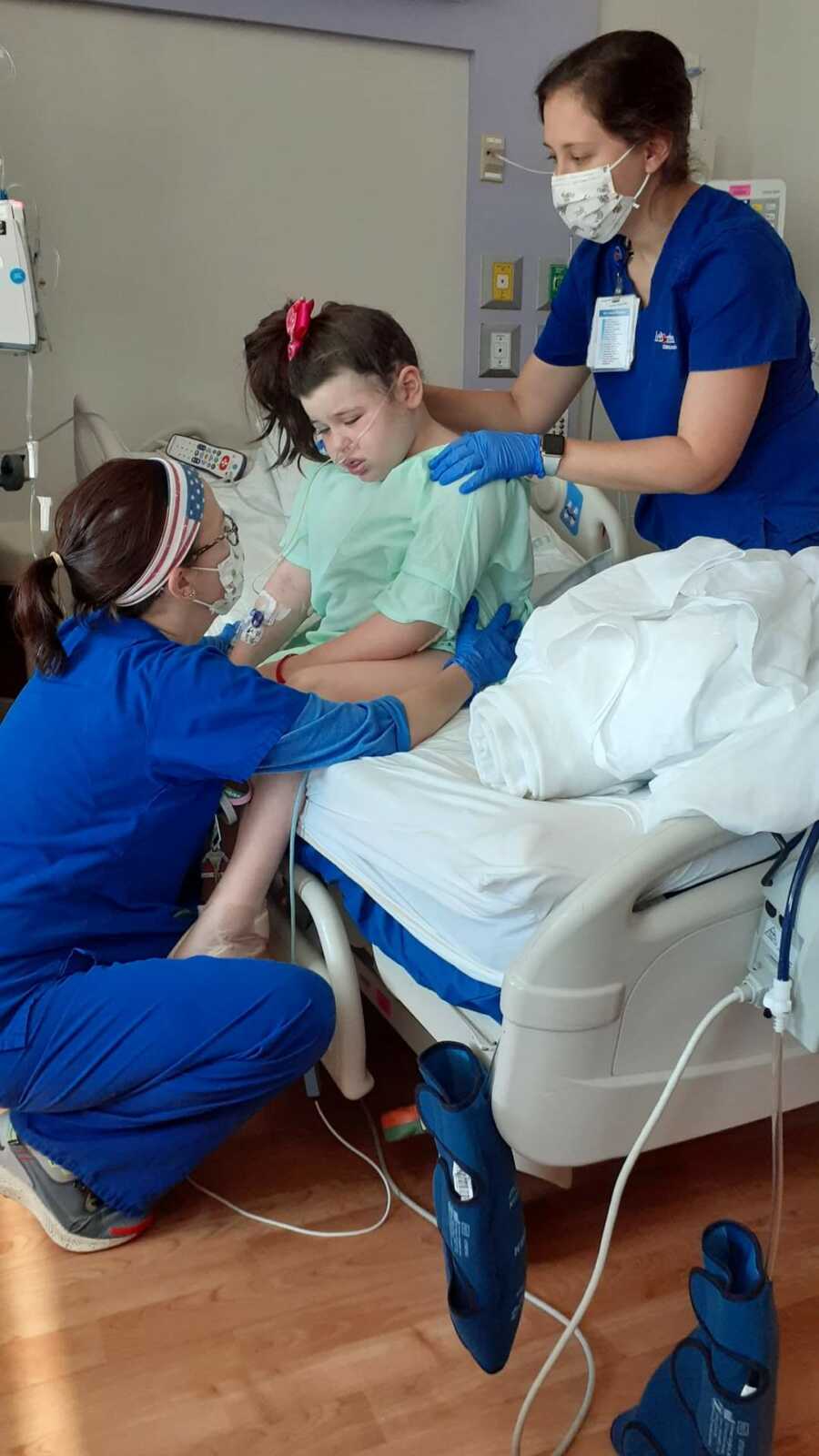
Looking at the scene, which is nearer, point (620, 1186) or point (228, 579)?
point (620, 1186)

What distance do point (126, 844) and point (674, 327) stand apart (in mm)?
1142

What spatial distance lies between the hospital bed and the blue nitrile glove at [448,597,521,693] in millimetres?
245

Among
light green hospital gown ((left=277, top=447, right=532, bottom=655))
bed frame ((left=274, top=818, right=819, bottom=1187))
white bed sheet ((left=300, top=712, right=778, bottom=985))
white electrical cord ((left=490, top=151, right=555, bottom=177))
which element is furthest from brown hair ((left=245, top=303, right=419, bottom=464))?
white electrical cord ((left=490, top=151, right=555, bottom=177))

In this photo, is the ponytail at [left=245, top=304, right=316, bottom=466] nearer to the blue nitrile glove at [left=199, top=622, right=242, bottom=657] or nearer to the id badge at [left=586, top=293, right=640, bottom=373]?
the blue nitrile glove at [left=199, top=622, right=242, bottom=657]

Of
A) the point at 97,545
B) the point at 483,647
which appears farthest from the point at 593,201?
the point at 97,545

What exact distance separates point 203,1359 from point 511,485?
1.26 metres

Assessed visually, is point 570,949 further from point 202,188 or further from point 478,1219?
point 202,188

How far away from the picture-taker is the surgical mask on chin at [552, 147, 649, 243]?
5.81ft

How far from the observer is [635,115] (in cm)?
172

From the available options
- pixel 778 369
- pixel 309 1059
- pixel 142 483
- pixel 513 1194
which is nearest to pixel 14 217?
pixel 142 483

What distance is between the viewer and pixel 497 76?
308 centimetres

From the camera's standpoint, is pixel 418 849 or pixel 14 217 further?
pixel 14 217

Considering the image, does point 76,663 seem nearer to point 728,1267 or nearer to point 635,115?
point 728,1267

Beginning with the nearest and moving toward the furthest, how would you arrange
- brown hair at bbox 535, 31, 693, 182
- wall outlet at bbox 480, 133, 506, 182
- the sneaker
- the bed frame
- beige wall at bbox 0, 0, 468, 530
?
the bed frame < the sneaker < brown hair at bbox 535, 31, 693, 182 < beige wall at bbox 0, 0, 468, 530 < wall outlet at bbox 480, 133, 506, 182
